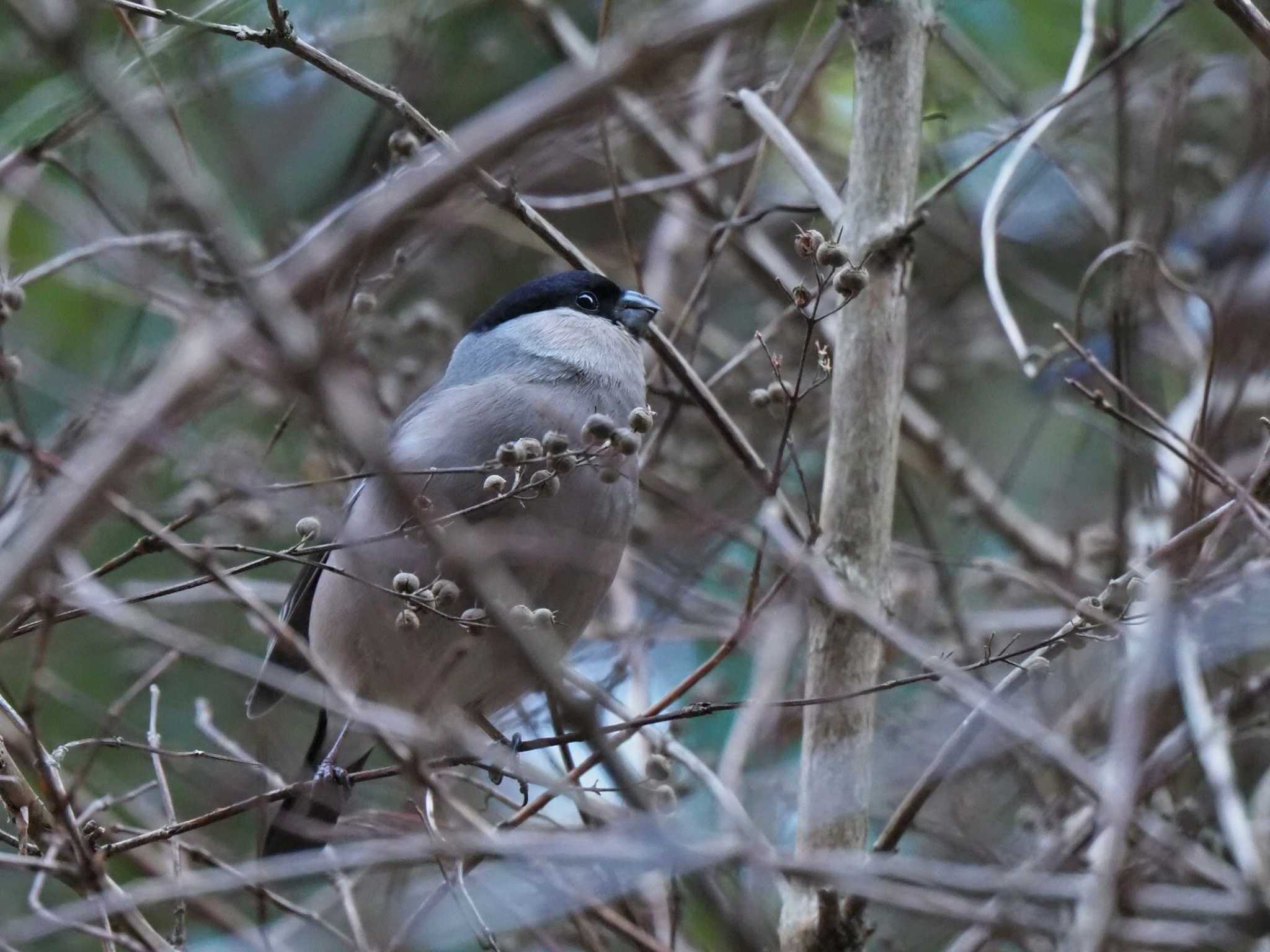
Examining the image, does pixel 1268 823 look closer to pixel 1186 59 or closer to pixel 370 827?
pixel 370 827

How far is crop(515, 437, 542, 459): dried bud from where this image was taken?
2266 mm

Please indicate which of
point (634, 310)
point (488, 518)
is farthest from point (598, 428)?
point (634, 310)

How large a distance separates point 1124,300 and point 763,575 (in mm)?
1499

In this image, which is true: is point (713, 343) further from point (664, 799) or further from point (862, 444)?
point (664, 799)

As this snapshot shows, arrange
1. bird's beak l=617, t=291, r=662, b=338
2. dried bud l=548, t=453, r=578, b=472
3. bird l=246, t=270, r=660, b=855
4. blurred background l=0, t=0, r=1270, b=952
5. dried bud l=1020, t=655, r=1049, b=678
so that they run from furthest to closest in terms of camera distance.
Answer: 1. bird's beak l=617, t=291, r=662, b=338
2. blurred background l=0, t=0, r=1270, b=952
3. bird l=246, t=270, r=660, b=855
4. dried bud l=548, t=453, r=578, b=472
5. dried bud l=1020, t=655, r=1049, b=678

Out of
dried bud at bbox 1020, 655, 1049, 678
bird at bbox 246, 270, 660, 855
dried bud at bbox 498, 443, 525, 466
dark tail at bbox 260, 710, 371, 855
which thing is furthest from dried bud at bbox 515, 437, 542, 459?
dark tail at bbox 260, 710, 371, 855

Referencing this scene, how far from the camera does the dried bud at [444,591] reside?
7.89ft

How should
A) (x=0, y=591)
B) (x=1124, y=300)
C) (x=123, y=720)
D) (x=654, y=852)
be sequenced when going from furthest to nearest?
(x=123, y=720)
(x=1124, y=300)
(x=654, y=852)
(x=0, y=591)

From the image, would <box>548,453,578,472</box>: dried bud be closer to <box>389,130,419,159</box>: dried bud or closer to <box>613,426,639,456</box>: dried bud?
<box>613,426,639,456</box>: dried bud

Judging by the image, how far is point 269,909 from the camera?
4.56 metres

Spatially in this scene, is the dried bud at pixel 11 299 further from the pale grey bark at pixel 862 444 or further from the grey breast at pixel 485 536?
the pale grey bark at pixel 862 444

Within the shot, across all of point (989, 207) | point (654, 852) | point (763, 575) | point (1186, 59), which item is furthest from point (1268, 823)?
point (1186, 59)

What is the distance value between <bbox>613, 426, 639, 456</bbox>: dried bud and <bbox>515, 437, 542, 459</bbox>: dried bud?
127mm

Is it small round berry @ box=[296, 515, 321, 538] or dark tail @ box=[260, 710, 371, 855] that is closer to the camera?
small round berry @ box=[296, 515, 321, 538]
